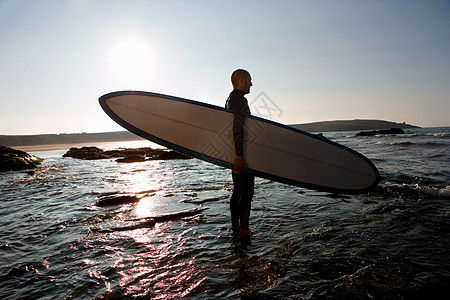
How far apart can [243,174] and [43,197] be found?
591 centimetres

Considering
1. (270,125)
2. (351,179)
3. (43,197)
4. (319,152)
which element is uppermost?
(270,125)

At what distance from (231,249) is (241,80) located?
217 centimetres

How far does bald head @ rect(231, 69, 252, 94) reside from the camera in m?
3.25

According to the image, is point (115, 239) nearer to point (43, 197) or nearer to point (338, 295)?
point (338, 295)

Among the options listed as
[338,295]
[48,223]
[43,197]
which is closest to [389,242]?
[338,295]

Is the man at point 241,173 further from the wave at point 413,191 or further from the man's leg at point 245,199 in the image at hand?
the wave at point 413,191

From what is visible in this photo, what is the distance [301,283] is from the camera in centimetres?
218

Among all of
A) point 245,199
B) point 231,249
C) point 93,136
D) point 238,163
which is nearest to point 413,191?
point 245,199

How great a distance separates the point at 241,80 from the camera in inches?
128

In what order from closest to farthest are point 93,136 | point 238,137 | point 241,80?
point 238,137
point 241,80
point 93,136

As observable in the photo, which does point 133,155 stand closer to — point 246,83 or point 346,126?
point 246,83

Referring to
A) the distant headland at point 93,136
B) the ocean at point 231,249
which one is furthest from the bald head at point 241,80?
the distant headland at point 93,136

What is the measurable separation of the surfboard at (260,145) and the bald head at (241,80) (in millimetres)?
537

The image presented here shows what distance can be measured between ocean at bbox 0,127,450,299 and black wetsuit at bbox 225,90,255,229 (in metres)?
0.38
